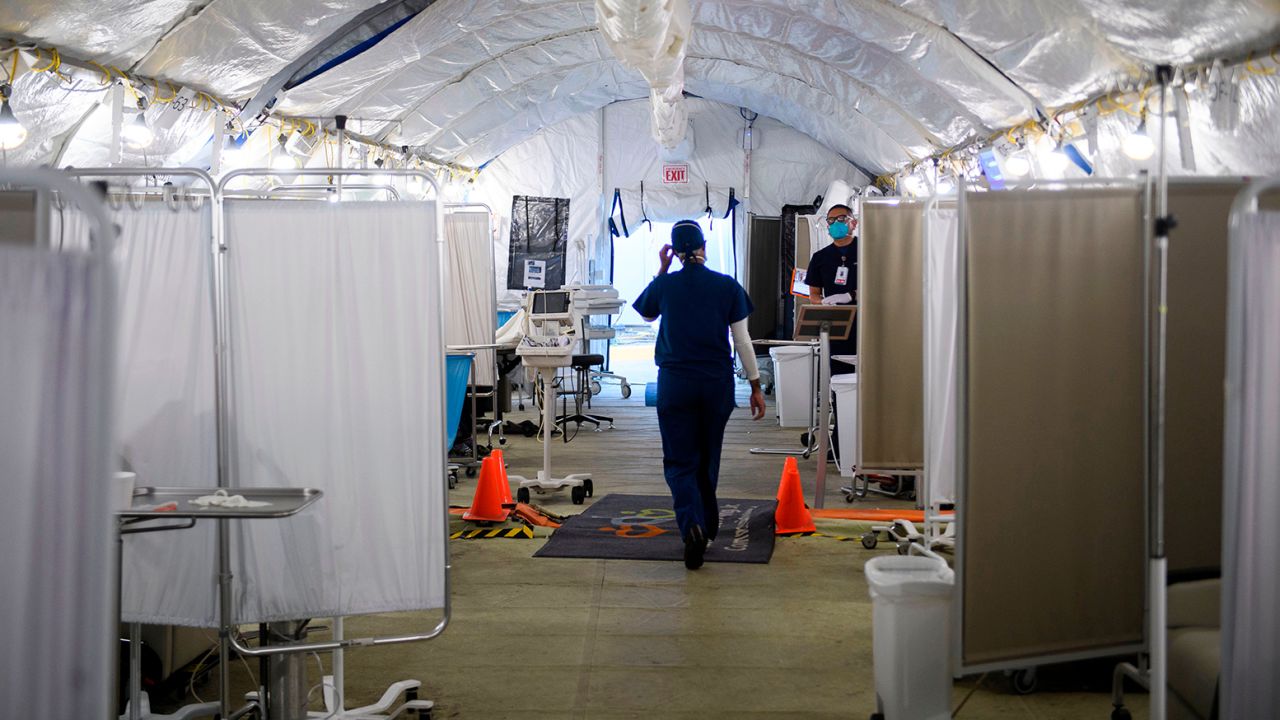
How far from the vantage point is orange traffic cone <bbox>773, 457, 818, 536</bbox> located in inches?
237

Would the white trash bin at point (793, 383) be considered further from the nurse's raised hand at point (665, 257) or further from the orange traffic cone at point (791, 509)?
the nurse's raised hand at point (665, 257)

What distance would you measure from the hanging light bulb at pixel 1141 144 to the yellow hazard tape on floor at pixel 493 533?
399 centimetres

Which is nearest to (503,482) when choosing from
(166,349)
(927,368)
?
(927,368)

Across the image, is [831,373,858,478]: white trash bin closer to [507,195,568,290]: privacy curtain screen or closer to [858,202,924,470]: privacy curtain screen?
[858,202,924,470]: privacy curtain screen

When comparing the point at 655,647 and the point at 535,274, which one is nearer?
the point at 655,647

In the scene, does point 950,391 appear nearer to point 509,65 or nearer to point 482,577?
point 482,577

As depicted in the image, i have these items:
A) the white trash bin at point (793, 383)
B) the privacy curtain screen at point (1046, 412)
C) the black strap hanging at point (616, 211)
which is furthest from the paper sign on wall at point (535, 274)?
the privacy curtain screen at point (1046, 412)

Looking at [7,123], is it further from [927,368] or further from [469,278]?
[927,368]

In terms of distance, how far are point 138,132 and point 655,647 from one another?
4324mm

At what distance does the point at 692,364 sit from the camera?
509 cm

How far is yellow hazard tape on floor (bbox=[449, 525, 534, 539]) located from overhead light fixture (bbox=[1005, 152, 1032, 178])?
4.71 meters

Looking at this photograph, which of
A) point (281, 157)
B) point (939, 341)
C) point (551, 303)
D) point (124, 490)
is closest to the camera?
point (124, 490)

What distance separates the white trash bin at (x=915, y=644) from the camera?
10.3ft

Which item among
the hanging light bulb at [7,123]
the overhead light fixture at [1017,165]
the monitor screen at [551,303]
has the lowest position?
the monitor screen at [551,303]
